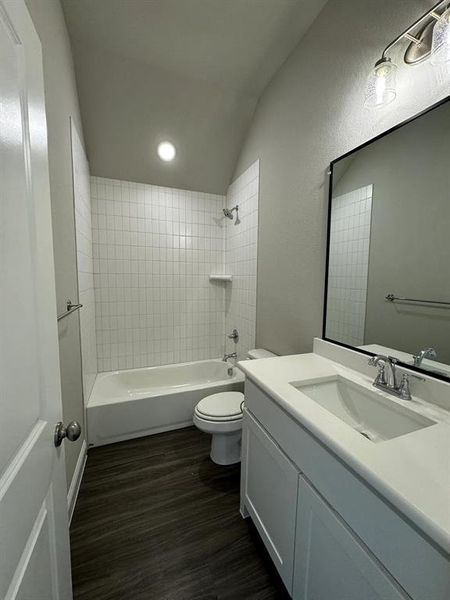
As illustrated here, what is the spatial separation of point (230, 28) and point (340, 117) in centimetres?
94

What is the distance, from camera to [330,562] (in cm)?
72

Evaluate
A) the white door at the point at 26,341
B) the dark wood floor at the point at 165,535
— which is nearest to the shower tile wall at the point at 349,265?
the dark wood floor at the point at 165,535

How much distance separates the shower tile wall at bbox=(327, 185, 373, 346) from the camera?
123cm

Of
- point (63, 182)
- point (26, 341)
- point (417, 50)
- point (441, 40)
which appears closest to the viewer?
point (26, 341)

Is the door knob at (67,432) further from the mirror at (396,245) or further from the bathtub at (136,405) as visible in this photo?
the bathtub at (136,405)

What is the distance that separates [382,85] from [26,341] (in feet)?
5.14

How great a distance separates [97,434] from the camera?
193 cm

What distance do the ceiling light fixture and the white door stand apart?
176cm

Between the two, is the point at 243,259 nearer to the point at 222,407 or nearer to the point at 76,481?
the point at 222,407

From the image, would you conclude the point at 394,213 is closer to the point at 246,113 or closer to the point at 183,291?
the point at 246,113

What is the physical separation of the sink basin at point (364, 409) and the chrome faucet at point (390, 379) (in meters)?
0.05

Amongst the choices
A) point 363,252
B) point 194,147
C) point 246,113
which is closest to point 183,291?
point 194,147

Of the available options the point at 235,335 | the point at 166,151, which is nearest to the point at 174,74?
the point at 166,151

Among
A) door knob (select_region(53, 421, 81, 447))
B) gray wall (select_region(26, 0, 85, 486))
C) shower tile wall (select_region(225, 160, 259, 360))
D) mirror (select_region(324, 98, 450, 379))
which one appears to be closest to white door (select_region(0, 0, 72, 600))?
door knob (select_region(53, 421, 81, 447))
